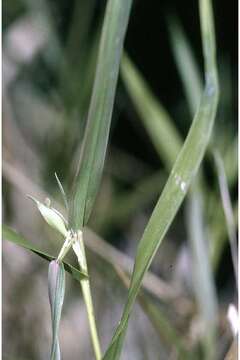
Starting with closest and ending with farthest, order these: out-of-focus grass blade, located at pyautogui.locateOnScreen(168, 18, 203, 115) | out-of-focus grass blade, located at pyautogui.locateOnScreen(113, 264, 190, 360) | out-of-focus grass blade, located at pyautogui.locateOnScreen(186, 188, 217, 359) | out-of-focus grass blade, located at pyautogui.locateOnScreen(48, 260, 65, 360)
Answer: out-of-focus grass blade, located at pyautogui.locateOnScreen(48, 260, 65, 360) → out-of-focus grass blade, located at pyautogui.locateOnScreen(113, 264, 190, 360) → out-of-focus grass blade, located at pyautogui.locateOnScreen(186, 188, 217, 359) → out-of-focus grass blade, located at pyautogui.locateOnScreen(168, 18, 203, 115)

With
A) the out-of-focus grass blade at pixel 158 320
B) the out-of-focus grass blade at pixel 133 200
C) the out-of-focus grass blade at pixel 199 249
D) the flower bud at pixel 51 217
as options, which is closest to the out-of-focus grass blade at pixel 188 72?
the out-of-focus grass blade at pixel 199 249

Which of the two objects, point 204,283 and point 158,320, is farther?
point 204,283

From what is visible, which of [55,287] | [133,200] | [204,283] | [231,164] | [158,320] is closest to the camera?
[55,287]

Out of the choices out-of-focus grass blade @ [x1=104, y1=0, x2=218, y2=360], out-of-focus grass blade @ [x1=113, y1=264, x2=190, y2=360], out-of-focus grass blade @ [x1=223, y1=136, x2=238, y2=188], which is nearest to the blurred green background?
out-of-focus grass blade @ [x1=223, y1=136, x2=238, y2=188]

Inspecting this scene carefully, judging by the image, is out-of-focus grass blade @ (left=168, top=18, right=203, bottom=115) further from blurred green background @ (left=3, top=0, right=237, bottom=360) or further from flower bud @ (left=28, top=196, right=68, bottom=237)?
flower bud @ (left=28, top=196, right=68, bottom=237)

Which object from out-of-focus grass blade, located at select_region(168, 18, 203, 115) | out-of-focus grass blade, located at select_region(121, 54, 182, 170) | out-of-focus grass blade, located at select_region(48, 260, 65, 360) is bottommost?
out-of-focus grass blade, located at select_region(48, 260, 65, 360)

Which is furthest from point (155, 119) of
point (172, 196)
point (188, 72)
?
point (172, 196)

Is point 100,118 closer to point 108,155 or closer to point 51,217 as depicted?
point 51,217
